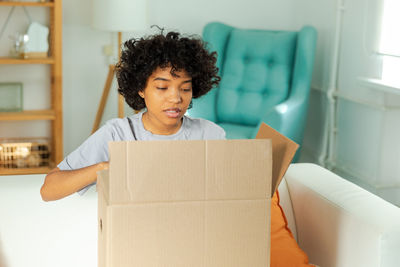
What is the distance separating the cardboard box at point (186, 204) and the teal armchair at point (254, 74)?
241 centimetres

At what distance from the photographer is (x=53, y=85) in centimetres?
384

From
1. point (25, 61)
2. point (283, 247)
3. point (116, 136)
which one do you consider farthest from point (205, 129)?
point (25, 61)

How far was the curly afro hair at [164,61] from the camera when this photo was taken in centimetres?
146

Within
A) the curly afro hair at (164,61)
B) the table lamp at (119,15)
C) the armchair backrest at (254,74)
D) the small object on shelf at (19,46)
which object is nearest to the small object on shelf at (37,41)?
the small object on shelf at (19,46)

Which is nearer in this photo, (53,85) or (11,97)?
(11,97)

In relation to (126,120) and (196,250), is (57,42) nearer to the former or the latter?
(126,120)

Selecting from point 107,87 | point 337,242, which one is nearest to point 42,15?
point 107,87

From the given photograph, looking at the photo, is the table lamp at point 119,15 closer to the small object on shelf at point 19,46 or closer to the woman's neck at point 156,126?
the small object on shelf at point 19,46

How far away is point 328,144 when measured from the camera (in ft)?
12.1

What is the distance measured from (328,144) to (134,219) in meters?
2.84

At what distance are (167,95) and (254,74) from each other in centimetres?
226

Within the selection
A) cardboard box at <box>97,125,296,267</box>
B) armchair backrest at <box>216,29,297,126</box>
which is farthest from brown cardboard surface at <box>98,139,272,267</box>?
armchair backrest at <box>216,29,297,126</box>

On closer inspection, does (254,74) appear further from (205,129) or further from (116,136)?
(116,136)

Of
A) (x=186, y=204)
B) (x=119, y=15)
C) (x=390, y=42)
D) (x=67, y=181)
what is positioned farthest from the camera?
(x=119, y=15)
